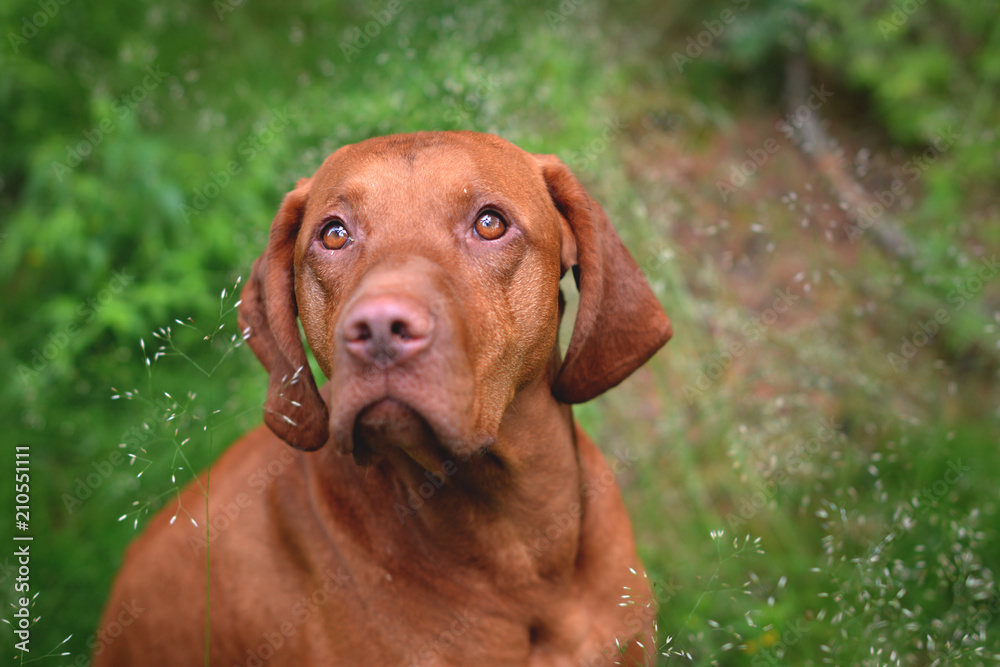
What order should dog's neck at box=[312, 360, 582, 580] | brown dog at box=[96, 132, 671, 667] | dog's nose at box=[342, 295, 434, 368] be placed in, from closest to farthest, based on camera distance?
1. dog's nose at box=[342, 295, 434, 368]
2. brown dog at box=[96, 132, 671, 667]
3. dog's neck at box=[312, 360, 582, 580]

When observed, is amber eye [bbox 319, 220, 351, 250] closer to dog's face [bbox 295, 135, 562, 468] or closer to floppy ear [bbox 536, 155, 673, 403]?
dog's face [bbox 295, 135, 562, 468]

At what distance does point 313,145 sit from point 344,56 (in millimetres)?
1277

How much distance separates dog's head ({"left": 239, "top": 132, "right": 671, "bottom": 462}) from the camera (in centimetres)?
199

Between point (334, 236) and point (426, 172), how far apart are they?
1.10 ft

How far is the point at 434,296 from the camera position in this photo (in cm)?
201

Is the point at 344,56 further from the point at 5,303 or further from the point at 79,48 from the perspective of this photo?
the point at 5,303

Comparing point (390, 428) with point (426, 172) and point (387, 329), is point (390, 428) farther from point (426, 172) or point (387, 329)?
point (426, 172)

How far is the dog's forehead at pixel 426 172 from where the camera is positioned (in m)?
2.33

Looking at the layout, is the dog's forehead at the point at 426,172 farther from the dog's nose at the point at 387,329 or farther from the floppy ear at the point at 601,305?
the dog's nose at the point at 387,329

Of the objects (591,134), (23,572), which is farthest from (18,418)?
(591,134)

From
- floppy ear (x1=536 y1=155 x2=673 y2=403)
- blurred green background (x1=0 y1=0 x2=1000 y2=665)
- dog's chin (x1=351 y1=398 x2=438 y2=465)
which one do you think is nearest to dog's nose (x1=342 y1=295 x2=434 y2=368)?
dog's chin (x1=351 y1=398 x2=438 y2=465)

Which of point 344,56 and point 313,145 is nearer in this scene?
point 313,145

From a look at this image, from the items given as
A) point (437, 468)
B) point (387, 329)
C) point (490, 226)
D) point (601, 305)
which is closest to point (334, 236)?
point (490, 226)

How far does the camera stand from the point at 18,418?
15.7 feet
